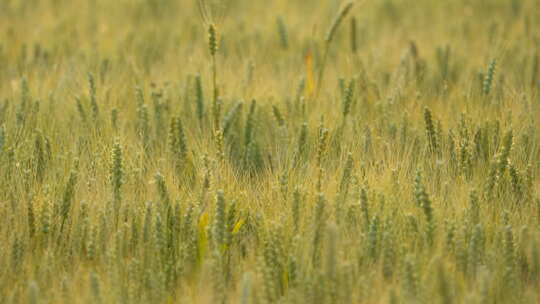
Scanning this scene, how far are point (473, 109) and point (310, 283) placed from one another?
4.67ft

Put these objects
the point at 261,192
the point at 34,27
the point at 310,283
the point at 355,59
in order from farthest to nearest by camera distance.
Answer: the point at 34,27 < the point at 355,59 < the point at 261,192 < the point at 310,283

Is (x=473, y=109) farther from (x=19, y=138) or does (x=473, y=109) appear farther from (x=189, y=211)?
(x=19, y=138)

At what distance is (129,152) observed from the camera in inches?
102

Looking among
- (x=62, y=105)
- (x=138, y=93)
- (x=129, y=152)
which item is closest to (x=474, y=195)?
(x=129, y=152)

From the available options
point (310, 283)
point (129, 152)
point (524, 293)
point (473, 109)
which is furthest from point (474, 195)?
point (129, 152)

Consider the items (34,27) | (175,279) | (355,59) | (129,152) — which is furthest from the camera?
(34,27)

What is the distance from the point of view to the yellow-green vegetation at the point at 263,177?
197cm

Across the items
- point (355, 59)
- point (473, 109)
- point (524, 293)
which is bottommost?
point (524, 293)

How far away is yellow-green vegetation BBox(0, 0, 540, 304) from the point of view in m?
1.97

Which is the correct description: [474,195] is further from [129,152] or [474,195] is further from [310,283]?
[129,152]

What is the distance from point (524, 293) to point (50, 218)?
1402 mm

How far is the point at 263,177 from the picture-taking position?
262cm

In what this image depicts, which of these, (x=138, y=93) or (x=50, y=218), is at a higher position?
(x=138, y=93)

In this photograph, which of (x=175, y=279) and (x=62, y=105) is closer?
(x=175, y=279)
